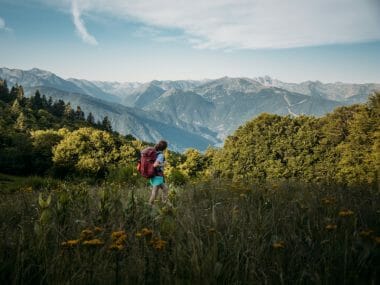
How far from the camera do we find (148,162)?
410 inches

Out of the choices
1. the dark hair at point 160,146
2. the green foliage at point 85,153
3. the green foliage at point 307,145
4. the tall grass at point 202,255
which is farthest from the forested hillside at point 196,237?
the green foliage at point 85,153

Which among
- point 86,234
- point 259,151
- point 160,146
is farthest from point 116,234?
point 259,151

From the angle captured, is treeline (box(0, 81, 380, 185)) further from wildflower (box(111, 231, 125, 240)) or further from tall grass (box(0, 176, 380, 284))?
wildflower (box(111, 231, 125, 240))

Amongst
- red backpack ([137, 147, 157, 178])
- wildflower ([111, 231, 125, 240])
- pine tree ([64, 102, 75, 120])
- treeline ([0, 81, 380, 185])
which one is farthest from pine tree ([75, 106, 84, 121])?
wildflower ([111, 231, 125, 240])

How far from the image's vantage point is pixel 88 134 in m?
66.9

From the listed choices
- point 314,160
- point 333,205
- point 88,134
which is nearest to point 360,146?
point 314,160

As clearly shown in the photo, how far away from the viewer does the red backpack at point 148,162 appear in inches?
406

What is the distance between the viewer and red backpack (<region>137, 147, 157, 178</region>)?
1030 cm

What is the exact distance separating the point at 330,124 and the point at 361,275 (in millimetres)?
45267

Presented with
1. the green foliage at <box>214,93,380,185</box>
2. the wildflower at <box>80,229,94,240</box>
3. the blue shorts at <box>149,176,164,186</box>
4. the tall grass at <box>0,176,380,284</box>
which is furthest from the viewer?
the green foliage at <box>214,93,380,185</box>

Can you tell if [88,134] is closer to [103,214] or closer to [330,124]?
[330,124]

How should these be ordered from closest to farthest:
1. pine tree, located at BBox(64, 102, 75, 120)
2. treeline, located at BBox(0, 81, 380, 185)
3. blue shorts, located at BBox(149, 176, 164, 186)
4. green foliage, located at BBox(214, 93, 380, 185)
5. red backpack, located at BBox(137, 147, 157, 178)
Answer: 1. blue shorts, located at BBox(149, 176, 164, 186)
2. red backpack, located at BBox(137, 147, 157, 178)
3. green foliage, located at BBox(214, 93, 380, 185)
4. treeline, located at BBox(0, 81, 380, 185)
5. pine tree, located at BBox(64, 102, 75, 120)

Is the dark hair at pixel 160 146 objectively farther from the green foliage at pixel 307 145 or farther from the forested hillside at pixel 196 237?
the green foliage at pixel 307 145

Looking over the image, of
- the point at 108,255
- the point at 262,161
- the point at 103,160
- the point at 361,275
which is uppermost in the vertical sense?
the point at 361,275
